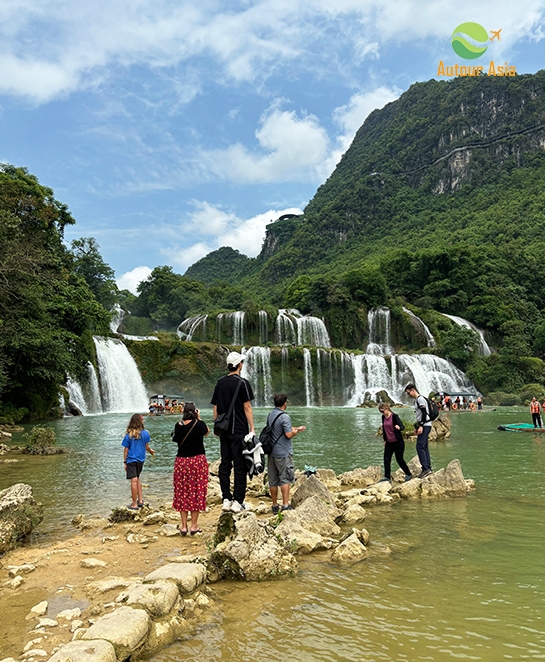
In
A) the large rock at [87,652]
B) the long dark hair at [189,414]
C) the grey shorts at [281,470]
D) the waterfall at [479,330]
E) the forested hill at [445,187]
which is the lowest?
the large rock at [87,652]

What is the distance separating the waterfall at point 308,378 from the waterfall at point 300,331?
25.6ft

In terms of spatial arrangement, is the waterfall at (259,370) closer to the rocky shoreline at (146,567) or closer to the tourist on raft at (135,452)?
the rocky shoreline at (146,567)

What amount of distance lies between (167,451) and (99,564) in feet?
29.4

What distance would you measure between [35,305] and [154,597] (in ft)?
58.2

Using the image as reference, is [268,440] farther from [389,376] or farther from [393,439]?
[389,376]

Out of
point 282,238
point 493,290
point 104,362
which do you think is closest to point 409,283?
point 493,290

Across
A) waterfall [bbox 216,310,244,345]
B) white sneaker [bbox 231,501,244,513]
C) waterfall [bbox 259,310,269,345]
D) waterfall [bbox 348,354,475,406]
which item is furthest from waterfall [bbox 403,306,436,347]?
white sneaker [bbox 231,501,244,513]

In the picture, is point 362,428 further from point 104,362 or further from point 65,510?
point 104,362

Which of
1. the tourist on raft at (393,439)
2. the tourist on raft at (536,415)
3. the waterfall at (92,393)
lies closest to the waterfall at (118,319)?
the waterfall at (92,393)

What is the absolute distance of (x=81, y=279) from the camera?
83.3 ft

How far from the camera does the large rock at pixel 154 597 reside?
3.10 metres

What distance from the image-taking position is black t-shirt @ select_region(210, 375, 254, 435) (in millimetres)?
5059

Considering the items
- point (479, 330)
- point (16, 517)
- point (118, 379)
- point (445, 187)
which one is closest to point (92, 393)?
point (118, 379)

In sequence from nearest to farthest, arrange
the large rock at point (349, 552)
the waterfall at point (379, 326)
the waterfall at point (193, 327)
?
the large rock at point (349, 552) → the waterfall at point (193, 327) → the waterfall at point (379, 326)
